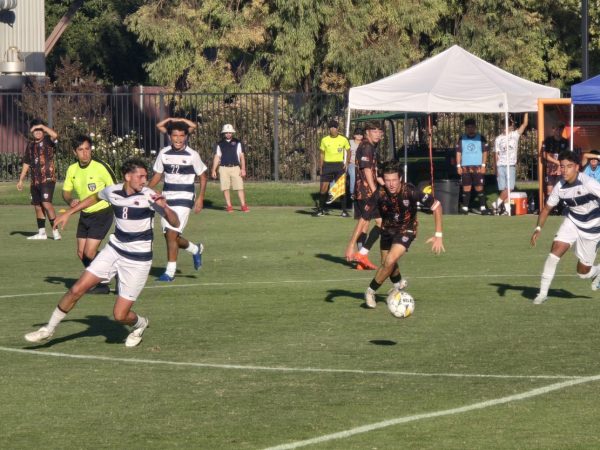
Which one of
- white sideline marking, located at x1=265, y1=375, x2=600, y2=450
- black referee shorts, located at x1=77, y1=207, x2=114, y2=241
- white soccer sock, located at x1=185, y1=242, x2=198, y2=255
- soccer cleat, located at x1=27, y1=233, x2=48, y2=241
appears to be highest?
black referee shorts, located at x1=77, y1=207, x2=114, y2=241

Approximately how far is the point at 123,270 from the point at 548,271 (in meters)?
5.34

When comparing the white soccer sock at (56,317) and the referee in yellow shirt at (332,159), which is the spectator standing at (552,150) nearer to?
the referee in yellow shirt at (332,159)

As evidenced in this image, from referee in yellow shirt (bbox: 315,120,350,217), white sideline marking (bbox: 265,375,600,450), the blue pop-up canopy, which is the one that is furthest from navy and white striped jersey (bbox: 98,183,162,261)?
referee in yellow shirt (bbox: 315,120,350,217)

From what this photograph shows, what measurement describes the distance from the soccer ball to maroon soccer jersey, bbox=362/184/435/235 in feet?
2.39

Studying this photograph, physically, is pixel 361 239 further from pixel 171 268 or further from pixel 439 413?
pixel 439 413

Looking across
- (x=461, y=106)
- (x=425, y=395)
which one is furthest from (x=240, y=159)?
(x=425, y=395)

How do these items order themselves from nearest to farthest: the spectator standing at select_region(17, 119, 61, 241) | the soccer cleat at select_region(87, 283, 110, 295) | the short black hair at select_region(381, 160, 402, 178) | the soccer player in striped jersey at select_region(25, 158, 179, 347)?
1. the soccer player in striped jersey at select_region(25, 158, 179, 347)
2. the short black hair at select_region(381, 160, 402, 178)
3. the soccer cleat at select_region(87, 283, 110, 295)
4. the spectator standing at select_region(17, 119, 61, 241)

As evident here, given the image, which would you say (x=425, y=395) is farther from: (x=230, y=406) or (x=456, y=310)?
(x=456, y=310)

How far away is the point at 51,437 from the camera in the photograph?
9.30m

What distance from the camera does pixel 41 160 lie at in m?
23.6

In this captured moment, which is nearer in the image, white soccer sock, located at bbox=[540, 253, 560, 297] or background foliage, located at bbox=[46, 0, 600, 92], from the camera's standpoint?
white soccer sock, located at bbox=[540, 253, 560, 297]

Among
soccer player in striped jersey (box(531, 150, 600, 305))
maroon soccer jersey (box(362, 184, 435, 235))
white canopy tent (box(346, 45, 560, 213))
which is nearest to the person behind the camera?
maroon soccer jersey (box(362, 184, 435, 235))

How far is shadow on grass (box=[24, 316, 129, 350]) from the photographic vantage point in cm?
1321

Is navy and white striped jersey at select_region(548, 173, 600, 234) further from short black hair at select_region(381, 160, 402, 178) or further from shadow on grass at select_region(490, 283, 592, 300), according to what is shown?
short black hair at select_region(381, 160, 402, 178)
